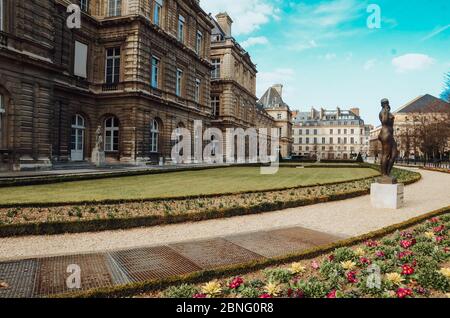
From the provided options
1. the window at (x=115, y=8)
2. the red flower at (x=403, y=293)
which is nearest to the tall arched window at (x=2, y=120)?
the window at (x=115, y=8)

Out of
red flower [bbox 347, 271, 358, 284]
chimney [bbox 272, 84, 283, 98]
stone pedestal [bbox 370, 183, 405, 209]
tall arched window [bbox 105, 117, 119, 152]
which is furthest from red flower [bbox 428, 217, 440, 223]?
chimney [bbox 272, 84, 283, 98]

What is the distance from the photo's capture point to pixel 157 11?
99.5 feet

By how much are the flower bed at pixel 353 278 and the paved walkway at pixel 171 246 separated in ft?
3.02

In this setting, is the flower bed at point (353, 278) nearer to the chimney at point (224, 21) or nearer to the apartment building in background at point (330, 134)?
the chimney at point (224, 21)

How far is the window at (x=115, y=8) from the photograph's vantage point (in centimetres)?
2775

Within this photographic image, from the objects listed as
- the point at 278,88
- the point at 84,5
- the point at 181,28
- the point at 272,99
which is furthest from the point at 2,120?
the point at 278,88

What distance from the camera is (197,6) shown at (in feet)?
119

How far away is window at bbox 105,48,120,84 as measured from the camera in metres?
27.8

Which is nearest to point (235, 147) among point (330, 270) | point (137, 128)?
point (137, 128)

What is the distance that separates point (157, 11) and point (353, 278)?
31680 millimetres

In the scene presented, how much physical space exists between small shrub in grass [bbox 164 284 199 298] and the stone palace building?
1746 cm

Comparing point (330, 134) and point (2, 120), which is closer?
point (2, 120)

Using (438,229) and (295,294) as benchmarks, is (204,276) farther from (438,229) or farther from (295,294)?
(438,229)
